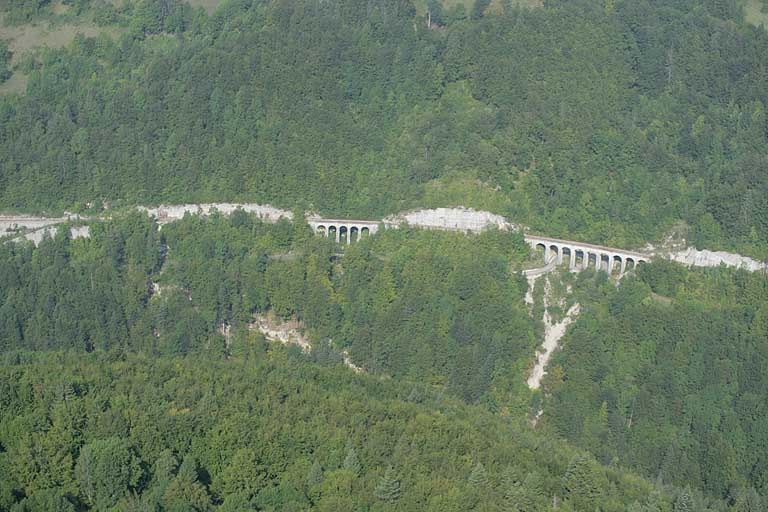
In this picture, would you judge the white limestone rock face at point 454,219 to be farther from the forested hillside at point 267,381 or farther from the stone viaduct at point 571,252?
the forested hillside at point 267,381

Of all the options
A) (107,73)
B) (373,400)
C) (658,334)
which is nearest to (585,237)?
(658,334)

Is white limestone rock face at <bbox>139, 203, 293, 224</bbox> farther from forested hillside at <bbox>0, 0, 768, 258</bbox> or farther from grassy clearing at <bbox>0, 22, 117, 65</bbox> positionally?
grassy clearing at <bbox>0, 22, 117, 65</bbox>

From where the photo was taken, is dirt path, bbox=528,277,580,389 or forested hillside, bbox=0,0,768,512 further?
dirt path, bbox=528,277,580,389

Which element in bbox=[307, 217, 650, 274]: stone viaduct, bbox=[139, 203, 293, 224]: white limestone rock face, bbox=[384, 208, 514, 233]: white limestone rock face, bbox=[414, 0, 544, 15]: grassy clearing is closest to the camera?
bbox=[307, 217, 650, 274]: stone viaduct

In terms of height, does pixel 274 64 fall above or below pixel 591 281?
above

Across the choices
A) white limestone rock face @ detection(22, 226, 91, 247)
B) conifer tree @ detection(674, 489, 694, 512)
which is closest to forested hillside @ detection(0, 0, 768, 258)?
white limestone rock face @ detection(22, 226, 91, 247)

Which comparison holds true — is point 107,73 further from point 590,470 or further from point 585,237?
point 590,470
